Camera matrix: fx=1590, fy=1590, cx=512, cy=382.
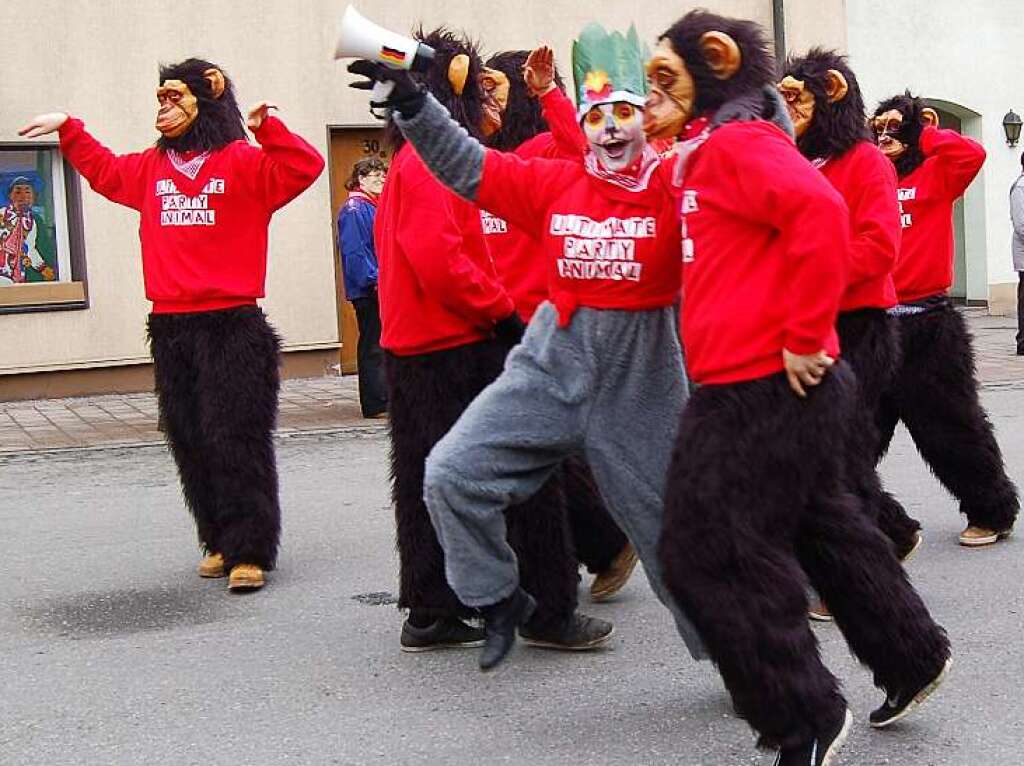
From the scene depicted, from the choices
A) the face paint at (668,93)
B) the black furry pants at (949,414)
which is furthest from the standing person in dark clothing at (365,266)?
the face paint at (668,93)

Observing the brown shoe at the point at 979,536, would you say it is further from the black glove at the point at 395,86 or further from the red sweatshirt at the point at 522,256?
the black glove at the point at 395,86

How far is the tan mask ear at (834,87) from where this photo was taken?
223 inches

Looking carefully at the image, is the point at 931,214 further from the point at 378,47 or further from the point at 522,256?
the point at 378,47

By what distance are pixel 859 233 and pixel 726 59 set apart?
1538 millimetres

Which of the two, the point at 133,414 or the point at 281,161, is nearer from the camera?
the point at 281,161

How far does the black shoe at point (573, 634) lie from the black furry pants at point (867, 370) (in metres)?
1.01

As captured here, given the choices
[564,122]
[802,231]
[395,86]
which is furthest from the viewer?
[564,122]

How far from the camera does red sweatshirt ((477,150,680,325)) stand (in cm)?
427

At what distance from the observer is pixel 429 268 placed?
5.02 metres

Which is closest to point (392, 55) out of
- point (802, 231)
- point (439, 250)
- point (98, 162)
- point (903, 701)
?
point (439, 250)

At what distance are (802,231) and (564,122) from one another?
190 cm

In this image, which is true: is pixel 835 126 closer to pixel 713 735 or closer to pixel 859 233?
pixel 859 233

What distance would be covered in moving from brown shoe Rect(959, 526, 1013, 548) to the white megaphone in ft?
12.1

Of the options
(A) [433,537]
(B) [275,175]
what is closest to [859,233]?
(A) [433,537]
